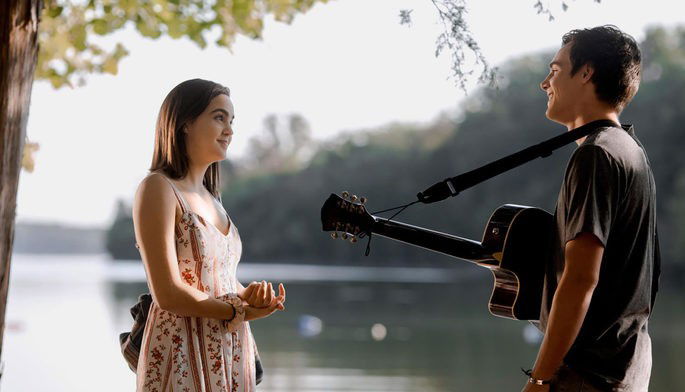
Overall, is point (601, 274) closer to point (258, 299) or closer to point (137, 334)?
point (258, 299)

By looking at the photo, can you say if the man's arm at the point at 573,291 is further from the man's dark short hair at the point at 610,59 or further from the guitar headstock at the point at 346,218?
the guitar headstock at the point at 346,218

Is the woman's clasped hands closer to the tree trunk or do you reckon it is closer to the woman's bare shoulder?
the woman's bare shoulder

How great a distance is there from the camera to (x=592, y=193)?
183 cm

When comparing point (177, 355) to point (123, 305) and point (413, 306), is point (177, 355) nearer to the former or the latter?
point (123, 305)

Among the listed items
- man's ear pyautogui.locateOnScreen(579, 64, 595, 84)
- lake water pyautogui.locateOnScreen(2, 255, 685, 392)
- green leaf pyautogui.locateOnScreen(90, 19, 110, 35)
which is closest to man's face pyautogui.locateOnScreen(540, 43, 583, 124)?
man's ear pyautogui.locateOnScreen(579, 64, 595, 84)

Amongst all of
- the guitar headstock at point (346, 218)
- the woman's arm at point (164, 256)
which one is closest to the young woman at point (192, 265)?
the woman's arm at point (164, 256)

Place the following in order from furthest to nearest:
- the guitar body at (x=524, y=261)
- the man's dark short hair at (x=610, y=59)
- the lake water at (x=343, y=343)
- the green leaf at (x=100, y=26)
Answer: the lake water at (x=343, y=343) → the green leaf at (x=100, y=26) → the guitar body at (x=524, y=261) → the man's dark short hair at (x=610, y=59)

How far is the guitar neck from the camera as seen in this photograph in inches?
88.3

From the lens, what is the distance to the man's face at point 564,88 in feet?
6.73

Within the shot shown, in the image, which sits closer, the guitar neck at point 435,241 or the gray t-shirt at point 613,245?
the gray t-shirt at point 613,245

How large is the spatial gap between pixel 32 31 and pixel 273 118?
219 ft

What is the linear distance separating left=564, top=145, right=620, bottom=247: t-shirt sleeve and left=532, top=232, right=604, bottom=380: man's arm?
0.07 ft

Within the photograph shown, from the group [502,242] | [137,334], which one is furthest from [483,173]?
[137,334]

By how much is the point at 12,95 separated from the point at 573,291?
1.24m
